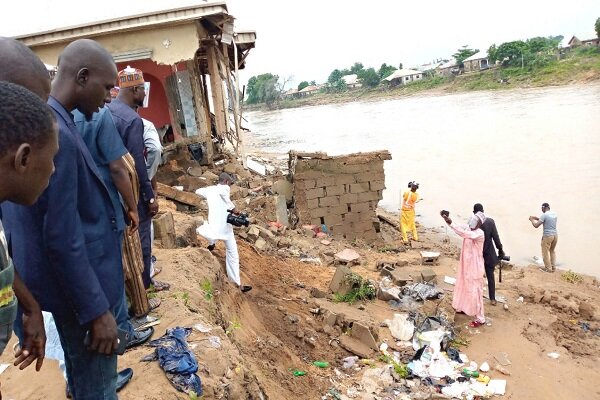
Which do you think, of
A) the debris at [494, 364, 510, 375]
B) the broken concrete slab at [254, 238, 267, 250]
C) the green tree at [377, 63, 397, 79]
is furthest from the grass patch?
the green tree at [377, 63, 397, 79]

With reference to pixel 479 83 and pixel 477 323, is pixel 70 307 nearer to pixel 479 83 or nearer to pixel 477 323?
pixel 477 323

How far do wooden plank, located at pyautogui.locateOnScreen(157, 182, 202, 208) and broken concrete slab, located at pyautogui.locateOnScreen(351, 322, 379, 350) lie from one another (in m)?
3.97

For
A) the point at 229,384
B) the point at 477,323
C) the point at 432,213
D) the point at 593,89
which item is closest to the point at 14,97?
the point at 229,384

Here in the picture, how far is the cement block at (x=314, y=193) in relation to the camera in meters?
10.0

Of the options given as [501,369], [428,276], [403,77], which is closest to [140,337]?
[501,369]

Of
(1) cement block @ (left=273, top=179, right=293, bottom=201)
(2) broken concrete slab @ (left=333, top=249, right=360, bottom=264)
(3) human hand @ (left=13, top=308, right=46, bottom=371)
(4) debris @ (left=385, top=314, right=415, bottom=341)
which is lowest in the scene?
(4) debris @ (left=385, top=314, right=415, bottom=341)

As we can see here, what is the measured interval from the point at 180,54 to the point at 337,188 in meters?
4.11

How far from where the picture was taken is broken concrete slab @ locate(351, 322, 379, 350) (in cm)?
550

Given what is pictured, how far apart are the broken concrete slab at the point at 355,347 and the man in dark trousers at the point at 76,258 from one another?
12.1 ft

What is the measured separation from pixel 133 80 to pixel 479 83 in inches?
1785

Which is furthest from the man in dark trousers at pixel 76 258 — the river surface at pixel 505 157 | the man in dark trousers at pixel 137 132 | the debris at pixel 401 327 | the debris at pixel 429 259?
the river surface at pixel 505 157

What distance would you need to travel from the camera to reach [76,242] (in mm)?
1714

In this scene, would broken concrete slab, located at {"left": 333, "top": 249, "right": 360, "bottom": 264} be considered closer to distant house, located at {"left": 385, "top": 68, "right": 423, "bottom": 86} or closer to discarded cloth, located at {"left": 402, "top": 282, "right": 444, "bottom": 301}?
discarded cloth, located at {"left": 402, "top": 282, "right": 444, "bottom": 301}

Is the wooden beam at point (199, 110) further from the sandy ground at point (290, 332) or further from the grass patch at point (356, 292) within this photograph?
the grass patch at point (356, 292)
